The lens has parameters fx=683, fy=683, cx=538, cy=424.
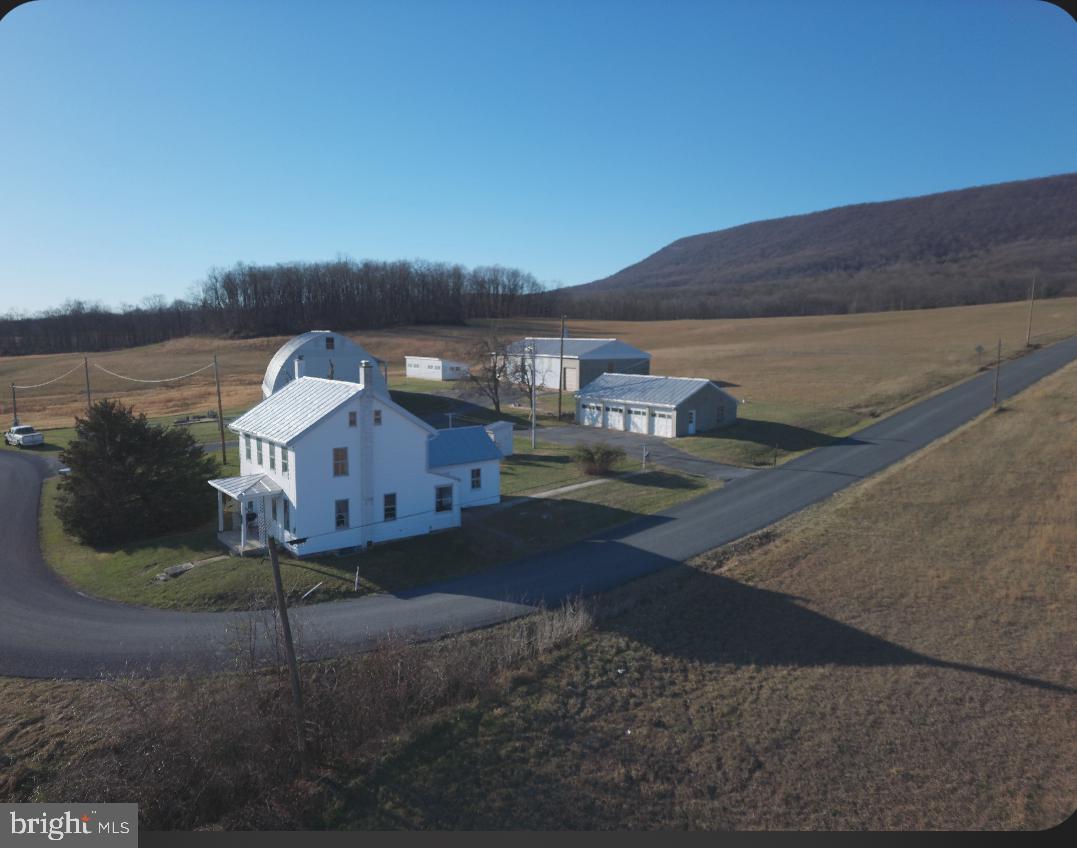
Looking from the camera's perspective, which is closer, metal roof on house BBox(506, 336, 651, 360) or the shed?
the shed

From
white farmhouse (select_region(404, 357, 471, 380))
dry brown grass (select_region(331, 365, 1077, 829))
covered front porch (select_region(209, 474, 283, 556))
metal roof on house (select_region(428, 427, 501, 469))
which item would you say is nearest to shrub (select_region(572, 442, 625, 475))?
metal roof on house (select_region(428, 427, 501, 469))

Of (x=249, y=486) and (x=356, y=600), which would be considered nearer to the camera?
(x=356, y=600)

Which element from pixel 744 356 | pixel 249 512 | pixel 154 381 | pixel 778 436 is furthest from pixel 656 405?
pixel 154 381

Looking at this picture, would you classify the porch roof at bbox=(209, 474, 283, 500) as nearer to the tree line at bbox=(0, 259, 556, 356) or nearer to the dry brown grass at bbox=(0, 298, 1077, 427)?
the dry brown grass at bbox=(0, 298, 1077, 427)

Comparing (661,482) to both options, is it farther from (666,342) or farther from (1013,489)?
(666,342)

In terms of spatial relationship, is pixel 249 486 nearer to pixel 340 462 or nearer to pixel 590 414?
pixel 340 462

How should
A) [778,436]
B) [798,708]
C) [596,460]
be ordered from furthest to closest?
[778,436]
[596,460]
[798,708]
